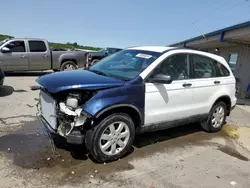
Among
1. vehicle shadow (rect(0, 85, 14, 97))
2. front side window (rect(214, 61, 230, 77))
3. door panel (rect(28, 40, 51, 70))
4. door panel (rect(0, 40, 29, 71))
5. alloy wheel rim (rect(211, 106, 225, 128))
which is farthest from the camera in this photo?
door panel (rect(28, 40, 51, 70))

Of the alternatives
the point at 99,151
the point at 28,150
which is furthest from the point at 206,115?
the point at 28,150

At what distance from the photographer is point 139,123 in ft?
13.7

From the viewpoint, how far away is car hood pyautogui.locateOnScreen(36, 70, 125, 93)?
353cm

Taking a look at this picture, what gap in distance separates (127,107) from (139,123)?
0.46 meters

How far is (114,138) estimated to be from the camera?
387cm

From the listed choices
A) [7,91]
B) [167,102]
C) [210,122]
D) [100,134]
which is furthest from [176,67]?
[7,91]

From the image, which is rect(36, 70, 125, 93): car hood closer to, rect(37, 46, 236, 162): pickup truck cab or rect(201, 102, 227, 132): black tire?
rect(37, 46, 236, 162): pickup truck cab

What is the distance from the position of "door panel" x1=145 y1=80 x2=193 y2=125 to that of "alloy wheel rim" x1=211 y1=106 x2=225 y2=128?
1.04 m

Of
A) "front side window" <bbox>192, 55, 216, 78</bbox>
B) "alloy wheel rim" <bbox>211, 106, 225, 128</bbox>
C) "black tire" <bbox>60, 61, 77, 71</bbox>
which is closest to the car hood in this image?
"front side window" <bbox>192, 55, 216, 78</bbox>

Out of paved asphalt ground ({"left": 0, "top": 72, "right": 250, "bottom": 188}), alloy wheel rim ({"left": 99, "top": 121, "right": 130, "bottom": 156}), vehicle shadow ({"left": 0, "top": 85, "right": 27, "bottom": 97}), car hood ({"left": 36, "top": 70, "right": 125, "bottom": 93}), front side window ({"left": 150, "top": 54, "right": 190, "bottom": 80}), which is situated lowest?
paved asphalt ground ({"left": 0, "top": 72, "right": 250, "bottom": 188})

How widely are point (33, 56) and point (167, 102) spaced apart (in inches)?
400

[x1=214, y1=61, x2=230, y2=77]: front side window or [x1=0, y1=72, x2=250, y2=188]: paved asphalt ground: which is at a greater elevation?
[x1=214, y1=61, x2=230, y2=77]: front side window

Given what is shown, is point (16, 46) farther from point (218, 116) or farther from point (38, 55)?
point (218, 116)

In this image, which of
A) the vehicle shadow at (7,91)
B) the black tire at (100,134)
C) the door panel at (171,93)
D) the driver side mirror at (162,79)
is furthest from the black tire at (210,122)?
the vehicle shadow at (7,91)
